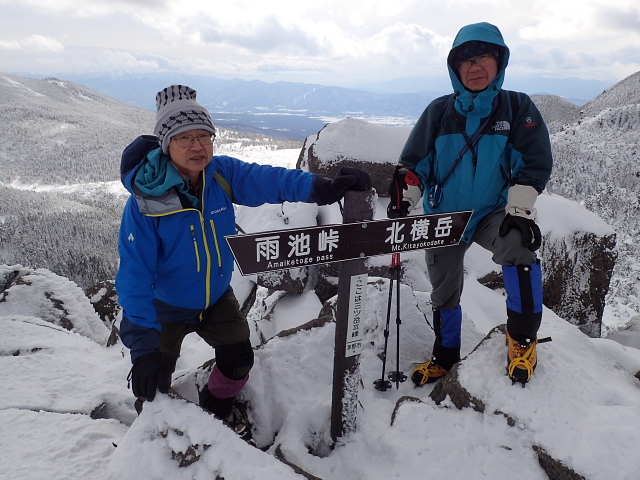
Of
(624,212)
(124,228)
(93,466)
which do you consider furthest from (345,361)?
(624,212)

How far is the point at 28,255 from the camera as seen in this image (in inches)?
2491

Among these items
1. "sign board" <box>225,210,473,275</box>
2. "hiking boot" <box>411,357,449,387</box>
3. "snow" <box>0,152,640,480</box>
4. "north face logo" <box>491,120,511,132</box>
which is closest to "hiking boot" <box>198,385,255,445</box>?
"snow" <box>0,152,640,480</box>

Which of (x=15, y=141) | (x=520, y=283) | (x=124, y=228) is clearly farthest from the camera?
(x=15, y=141)

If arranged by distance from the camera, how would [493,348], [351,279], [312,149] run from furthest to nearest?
[312,149], [493,348], [351,279]

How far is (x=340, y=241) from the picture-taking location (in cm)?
237

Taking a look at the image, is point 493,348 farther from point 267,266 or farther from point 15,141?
point 15,141

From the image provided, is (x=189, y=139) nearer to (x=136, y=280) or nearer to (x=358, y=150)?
(x=136, y=280)

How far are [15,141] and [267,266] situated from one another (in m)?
246

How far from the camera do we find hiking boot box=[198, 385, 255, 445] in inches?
122

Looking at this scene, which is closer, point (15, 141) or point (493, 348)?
point (493, 348)

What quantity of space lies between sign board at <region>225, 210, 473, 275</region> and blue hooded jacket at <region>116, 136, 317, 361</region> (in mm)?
595

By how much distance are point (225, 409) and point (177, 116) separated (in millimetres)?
2492

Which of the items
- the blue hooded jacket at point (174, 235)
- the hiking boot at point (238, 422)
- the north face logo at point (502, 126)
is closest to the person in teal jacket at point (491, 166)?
the north face logo at point (502, 126)

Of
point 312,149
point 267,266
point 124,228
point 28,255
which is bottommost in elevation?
point 28,255
